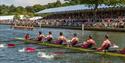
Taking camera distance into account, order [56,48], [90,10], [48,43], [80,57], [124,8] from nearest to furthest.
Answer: [80,57], [56,48], [48,43], [124,8], [90,10]

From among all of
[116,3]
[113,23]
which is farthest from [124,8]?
[113,23]

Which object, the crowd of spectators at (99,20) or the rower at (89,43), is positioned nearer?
the rower at (89,43)

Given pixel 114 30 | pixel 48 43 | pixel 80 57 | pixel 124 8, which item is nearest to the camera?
pixel 80 57

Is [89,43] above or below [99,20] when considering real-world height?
above

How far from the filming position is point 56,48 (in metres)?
43.9

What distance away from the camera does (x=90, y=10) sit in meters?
102

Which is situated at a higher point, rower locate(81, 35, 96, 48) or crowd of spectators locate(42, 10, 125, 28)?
rower locate(81, 35, 96, 48)

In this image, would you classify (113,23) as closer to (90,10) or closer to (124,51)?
(90,10)

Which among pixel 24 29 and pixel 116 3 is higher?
pixel 116 3

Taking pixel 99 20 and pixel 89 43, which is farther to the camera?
pixel 99 20

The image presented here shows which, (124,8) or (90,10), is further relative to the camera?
(90,10)

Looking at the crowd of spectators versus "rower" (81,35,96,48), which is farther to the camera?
the crowd of spectators

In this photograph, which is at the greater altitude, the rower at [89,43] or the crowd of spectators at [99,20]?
the rower at [89,43]

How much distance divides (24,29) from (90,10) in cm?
1919
